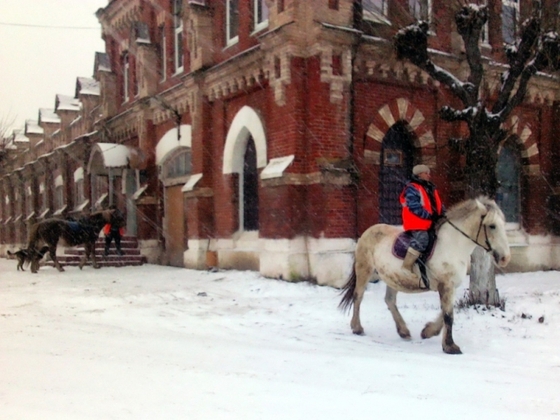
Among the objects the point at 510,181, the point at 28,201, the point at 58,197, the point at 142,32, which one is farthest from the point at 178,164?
the point at 28,201

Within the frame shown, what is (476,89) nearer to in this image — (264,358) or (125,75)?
(264,358)

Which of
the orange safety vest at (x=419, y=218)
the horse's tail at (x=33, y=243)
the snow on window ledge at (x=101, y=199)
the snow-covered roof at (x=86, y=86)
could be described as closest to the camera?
the orange safety vest at (x=419, y=218)

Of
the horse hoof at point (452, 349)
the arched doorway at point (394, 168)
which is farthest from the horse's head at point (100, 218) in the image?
the horse hoof at point (452, 349)

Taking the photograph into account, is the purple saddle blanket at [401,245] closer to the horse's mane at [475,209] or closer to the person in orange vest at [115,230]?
the horse's mane at [475,209]

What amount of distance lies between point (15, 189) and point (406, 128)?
31.6 meters

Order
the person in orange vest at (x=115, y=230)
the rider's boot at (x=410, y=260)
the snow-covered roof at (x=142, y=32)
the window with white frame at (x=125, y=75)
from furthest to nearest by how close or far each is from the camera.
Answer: the window with white frame at (x=125, y=75) < the snow-covered roof at (x=142, y=32) < the person in orange vest at (x=115, y=230) < the rider's boot at (x=410, y=260)

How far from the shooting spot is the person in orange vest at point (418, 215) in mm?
6758

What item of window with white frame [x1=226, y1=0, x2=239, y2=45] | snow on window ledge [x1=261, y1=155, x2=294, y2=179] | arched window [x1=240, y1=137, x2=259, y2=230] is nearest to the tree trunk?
snow on window ledge [x1=261, y1=155, x2=294, y2=179]

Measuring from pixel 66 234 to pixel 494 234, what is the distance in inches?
522

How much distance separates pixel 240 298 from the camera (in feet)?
35.1

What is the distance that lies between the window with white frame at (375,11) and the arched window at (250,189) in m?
Answer: 4.16

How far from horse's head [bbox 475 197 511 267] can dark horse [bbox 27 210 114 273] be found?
499 inches

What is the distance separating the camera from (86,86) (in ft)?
83.7

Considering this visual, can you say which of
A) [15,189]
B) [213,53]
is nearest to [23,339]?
[213,53]
